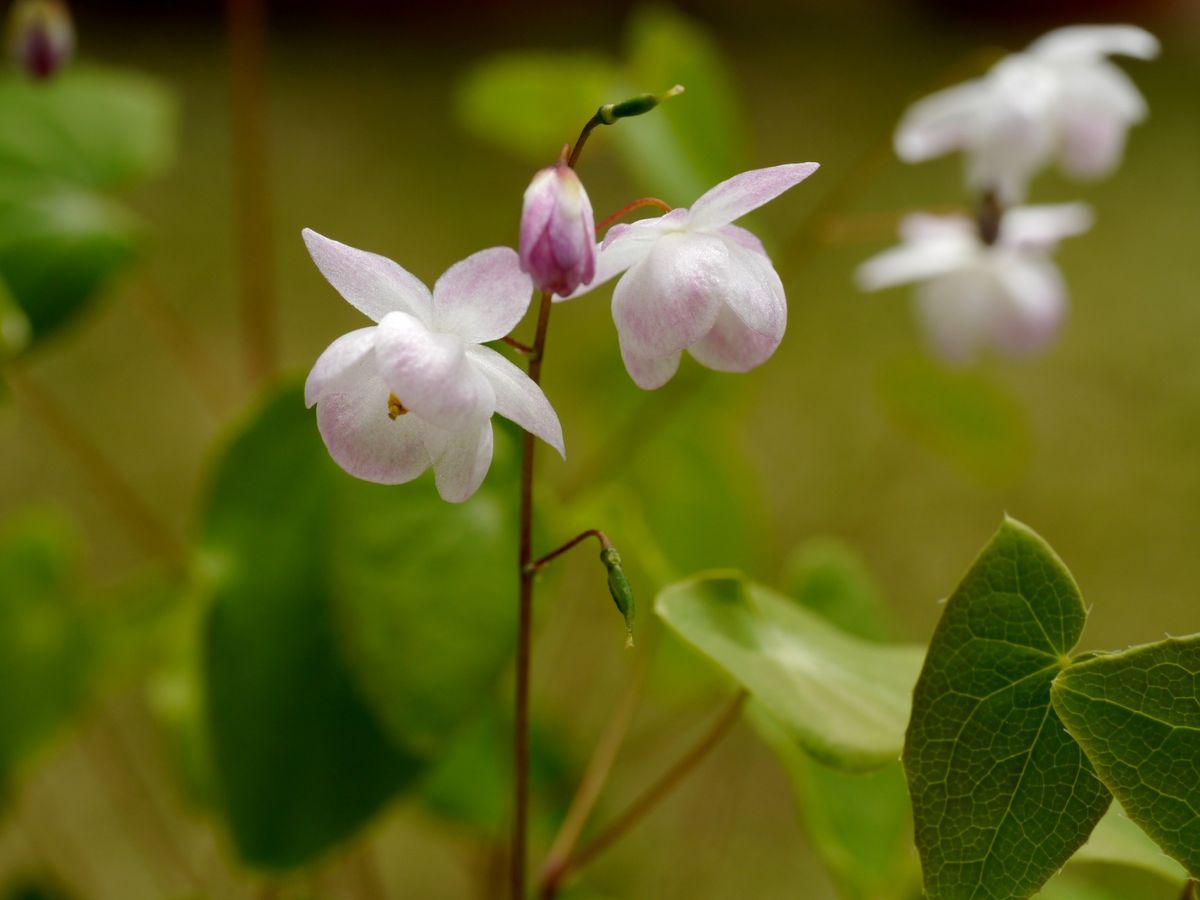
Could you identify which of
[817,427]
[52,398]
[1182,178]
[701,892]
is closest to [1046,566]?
[701,892]

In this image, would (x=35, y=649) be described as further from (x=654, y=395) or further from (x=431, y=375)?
(x=431, y=375)

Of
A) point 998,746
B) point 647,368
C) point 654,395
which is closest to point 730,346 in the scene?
point 647,368

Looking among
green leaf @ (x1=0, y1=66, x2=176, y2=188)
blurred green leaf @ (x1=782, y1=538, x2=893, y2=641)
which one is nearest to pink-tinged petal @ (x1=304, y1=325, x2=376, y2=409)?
blurred green leaf @ (x1=782, y1=538, x2=893, y2=641)

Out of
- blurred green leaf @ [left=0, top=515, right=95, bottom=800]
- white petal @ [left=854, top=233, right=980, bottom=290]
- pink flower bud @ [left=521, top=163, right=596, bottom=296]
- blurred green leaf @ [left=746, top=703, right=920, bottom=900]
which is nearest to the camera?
pink flower bud @ [left=521, top=163, right=596, bottom=296]

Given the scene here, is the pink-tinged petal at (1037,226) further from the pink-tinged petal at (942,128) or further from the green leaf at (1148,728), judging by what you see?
the green leaf at (1148,728)

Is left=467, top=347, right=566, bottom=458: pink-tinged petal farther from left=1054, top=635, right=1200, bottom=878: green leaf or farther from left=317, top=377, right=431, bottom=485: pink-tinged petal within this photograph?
left=1054, top=635, right=1200, bottom=878: green leaf

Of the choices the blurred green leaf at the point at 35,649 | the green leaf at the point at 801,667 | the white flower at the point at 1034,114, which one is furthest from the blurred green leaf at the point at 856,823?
the blurred green leaf at the point at 35,649
